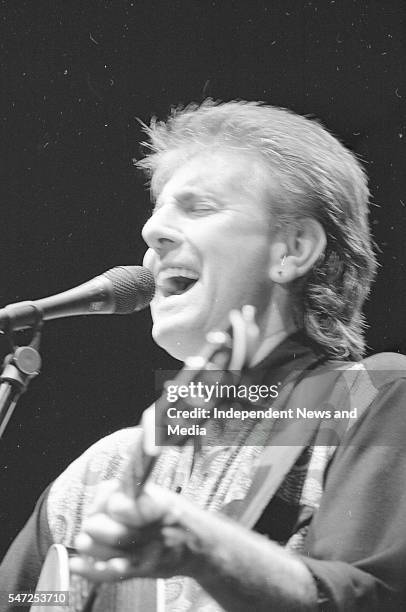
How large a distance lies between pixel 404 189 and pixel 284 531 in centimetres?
63

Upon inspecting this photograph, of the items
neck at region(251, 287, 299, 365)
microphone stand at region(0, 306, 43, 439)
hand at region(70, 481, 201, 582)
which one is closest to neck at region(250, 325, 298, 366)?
neck at region(251, 287, 299, 365)

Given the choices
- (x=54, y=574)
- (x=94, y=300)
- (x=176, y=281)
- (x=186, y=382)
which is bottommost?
(x=54, y=574)

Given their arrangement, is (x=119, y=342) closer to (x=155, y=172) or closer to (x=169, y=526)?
(x=155, y=172)

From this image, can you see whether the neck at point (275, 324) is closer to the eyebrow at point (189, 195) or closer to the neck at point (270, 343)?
the neck at point (270, 343)

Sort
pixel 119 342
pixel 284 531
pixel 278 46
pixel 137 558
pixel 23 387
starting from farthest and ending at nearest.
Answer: pixel 278 46 → pixel 119 342 → pixel 284 531 → pixel 23 387 → pixel 137 558

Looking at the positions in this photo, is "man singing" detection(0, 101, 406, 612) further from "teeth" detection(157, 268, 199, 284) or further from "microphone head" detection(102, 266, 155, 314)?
"microphone head" detection(102, 266, 155, 314)

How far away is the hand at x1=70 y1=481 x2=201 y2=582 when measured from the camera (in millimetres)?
806

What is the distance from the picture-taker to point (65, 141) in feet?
5.39

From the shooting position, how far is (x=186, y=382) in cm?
104

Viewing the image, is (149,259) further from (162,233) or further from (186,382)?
(186,382)

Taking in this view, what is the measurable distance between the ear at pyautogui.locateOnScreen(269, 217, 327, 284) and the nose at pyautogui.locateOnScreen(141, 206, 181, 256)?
6.0 inches

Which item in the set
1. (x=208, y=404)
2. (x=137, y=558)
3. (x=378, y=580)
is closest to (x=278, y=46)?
(x=208, y=404)

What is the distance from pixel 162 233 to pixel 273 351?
25 cm

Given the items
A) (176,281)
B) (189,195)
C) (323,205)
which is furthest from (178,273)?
(323,205)
